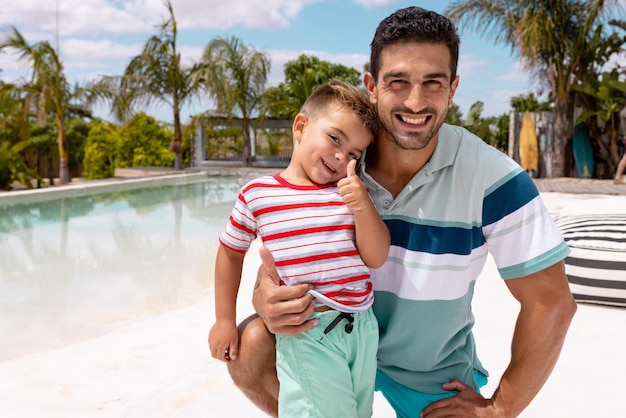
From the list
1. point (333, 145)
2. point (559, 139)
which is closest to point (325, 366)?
point (333, 145)

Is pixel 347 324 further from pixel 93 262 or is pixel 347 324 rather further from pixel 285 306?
pixel 93 262

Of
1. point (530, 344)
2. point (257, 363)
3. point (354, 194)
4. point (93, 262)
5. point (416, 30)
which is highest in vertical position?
point (416, 30)

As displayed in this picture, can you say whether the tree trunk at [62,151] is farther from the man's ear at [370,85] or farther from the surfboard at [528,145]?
the man's ear at [370,85]

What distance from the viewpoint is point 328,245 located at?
162 centimetres

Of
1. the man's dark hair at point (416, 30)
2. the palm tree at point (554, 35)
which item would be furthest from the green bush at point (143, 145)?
the man's dark hair at point (416, 30)

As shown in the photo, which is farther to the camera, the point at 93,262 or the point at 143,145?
the point at 143,145

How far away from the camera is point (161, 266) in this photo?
7.14 m

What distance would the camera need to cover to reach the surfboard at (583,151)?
14.1 meters

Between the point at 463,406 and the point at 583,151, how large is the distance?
46.5ft

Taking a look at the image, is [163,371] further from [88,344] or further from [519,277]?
[519,277]

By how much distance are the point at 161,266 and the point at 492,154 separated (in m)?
6.11

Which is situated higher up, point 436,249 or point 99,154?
point 99,154

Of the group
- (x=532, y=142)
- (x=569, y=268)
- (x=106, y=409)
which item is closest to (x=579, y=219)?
(x=569, y=268)

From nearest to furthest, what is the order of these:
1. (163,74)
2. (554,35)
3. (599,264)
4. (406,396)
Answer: (406,396), (599,264), (554,35), (163,74)
